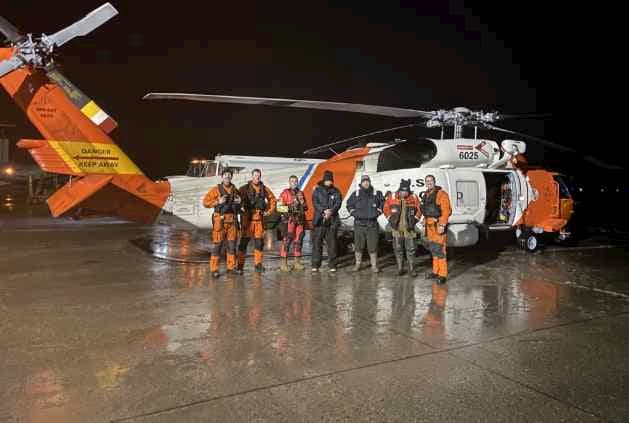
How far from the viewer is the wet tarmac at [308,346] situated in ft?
10.2

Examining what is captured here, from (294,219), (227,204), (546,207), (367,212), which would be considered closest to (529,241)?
(546,207)

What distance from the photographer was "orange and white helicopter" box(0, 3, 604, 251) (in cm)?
857

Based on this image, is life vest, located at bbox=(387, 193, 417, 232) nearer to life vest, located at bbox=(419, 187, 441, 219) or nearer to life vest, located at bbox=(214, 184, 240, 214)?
life vest, located at bbox=(419, 187, 441, 219)

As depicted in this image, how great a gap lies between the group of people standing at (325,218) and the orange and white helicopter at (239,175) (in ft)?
5.51

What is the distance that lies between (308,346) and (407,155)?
6.29 m

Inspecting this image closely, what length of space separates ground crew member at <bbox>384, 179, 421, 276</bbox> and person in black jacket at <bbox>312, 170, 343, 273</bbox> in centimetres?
97

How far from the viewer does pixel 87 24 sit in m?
7.90

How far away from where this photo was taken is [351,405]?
3.13 m

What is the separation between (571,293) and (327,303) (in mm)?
3666

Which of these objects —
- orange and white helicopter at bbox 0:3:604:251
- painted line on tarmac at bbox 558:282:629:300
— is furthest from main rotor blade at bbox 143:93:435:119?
painted line on tarmac at bbox 558:282:629:300

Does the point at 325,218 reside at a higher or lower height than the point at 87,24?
lower

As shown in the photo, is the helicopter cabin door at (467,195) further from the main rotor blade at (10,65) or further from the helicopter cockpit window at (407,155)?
the main rotor blade at (10,65)

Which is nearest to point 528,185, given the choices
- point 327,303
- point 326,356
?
point 327,303

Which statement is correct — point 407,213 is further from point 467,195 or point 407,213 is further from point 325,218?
point 467,195
